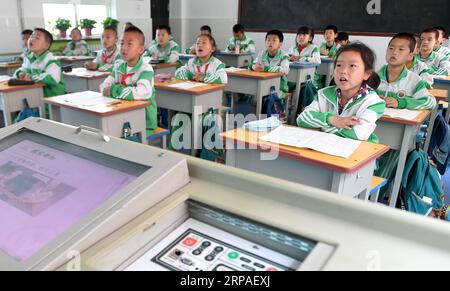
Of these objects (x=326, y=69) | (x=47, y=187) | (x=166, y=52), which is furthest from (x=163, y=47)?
(x=47, y=187)

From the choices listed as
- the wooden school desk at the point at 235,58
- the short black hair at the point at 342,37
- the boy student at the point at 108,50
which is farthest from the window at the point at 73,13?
the short black hair at the point at 342,37

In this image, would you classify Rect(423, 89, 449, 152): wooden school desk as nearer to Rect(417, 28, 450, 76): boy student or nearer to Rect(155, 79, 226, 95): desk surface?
Rect(155, 79, 226, 95): desk surface

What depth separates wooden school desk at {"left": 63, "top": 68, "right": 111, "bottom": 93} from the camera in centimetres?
396

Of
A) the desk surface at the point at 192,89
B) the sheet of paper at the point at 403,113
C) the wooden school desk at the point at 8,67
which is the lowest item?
the wooden school desk at the point at 8,67

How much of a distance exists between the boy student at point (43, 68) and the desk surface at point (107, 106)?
84 centimetres

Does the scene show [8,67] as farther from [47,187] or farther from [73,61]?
[47,187]

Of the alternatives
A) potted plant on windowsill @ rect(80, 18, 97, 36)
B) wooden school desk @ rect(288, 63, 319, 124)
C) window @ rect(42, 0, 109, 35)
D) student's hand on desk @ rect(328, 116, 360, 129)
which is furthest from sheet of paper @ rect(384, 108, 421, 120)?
potted plant on windowsill @ rect(80, 18, 97, 36)

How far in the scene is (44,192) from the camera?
0.70 meters

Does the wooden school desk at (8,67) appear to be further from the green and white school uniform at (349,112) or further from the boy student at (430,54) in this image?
the boy student at (430,54)

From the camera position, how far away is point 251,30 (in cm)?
858

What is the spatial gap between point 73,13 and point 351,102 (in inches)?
262

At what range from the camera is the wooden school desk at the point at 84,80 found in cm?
396

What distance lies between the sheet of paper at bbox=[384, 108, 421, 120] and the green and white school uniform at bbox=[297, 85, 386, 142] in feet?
1.28
